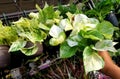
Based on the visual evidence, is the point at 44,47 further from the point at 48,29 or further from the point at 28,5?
the point at 28,5

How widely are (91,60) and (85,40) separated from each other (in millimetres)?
77

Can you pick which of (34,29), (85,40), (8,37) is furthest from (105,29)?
(8,37)

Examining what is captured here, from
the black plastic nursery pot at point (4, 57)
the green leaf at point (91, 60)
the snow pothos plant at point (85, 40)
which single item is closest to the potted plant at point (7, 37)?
the black plastic nursery pot at point (4, 57)

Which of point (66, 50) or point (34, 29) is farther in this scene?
point (34, 29)

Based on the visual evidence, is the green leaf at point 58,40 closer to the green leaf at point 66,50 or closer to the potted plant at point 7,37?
the green leaf at point 66,50

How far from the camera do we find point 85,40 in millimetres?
1018

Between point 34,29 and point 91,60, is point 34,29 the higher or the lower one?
the higher one

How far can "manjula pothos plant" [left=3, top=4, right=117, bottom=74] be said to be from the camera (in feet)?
3.27

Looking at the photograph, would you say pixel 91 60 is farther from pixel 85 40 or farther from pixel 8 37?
pixel 8 37

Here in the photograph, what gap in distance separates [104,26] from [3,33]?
398 millimetres

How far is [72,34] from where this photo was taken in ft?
3.43

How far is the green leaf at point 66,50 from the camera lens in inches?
39.2

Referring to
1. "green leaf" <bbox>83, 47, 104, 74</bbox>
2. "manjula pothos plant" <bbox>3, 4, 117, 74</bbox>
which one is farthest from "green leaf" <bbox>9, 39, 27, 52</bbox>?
"green leaf" <bbox>83, 47, 104, 74</bbox>

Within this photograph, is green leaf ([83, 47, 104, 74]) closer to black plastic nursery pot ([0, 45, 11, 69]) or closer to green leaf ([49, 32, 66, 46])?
green leaf ([49, 32, 66, 46])
